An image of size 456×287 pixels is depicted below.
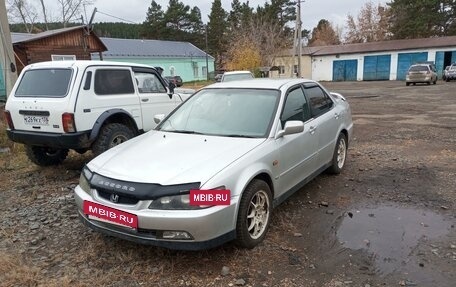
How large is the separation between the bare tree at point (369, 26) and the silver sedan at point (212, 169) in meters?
59.3

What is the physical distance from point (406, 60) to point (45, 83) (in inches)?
1628

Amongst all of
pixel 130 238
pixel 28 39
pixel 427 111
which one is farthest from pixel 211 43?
pixel 130 238

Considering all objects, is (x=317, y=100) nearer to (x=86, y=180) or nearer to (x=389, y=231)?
(x=389, y=231)

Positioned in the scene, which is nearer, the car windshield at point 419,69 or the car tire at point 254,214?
the car tire at point 254,214

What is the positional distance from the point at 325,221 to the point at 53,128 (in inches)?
159

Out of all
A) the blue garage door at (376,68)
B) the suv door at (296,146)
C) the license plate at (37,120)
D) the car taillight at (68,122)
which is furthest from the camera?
the blue garage door at (376,68)

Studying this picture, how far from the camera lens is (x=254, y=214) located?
3580 millimetres

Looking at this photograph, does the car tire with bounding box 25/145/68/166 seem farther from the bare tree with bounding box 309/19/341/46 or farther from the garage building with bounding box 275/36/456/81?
the bare tree with bounding box 309/19/341/46

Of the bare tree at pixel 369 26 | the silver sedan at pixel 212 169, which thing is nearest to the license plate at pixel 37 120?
the silver sedan at pixel 212 169

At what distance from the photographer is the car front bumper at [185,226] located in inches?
117

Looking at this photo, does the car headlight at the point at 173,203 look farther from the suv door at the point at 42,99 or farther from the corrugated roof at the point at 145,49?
the corrugated roof at the point at 145,49

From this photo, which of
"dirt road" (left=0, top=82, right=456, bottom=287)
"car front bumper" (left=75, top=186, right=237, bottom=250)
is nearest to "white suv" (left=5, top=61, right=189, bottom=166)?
"dirt road" (left=0, top=82, right=456, bottom=287)

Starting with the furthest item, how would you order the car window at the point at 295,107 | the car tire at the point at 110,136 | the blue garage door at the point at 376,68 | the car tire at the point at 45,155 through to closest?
1. the blue garage door at the point at 376,68
2. the car tire at the point at 45,155
3. the car tire at the point at 110,136
4. the car window at the point at 295,107

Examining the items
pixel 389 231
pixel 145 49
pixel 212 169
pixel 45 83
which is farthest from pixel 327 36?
pixel 212 169
